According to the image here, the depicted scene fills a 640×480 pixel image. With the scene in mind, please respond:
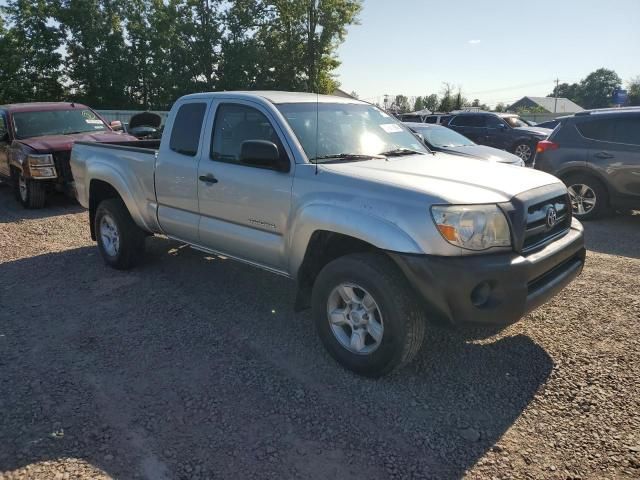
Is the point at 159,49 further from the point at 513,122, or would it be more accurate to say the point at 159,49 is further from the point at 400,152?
the point at 400,152

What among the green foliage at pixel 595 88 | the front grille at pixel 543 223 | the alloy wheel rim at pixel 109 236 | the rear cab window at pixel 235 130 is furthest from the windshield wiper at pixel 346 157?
the green foliage at pixel 595 88

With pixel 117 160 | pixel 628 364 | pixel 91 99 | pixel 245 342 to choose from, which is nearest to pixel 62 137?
pixel 117 160

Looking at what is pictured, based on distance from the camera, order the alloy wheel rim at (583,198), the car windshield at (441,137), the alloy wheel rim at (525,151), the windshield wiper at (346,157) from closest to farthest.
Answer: the windshield wiper at (346,157)
the alloy wheel rim at (583,198)
the car windshield at (441,137)
the alloy wheel rim at (525,151)

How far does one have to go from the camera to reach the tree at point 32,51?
104 ft

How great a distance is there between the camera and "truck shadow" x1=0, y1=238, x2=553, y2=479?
2.63 meters

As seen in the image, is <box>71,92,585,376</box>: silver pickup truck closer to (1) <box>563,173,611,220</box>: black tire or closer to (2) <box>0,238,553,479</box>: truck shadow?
(2) <box>0,238,553,479</box>: truck shadow

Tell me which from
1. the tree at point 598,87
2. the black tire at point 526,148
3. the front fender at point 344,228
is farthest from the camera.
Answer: the tree at point 598,87

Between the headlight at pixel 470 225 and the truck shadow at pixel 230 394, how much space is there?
0.99 meters

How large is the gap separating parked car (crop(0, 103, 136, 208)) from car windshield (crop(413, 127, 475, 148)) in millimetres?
5569

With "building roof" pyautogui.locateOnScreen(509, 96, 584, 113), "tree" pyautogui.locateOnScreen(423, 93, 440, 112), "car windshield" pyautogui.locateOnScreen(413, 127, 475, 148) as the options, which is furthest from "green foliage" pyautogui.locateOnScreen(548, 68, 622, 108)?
"car windshield" pyautogui.locateOnScreen(413, 127, 475, 148)

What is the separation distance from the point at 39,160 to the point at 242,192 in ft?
19.7

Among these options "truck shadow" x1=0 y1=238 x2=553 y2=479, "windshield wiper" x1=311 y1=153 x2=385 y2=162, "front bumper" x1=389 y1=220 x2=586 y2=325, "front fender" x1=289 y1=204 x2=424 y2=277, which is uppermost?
"windshield wiper" x1=311 y1=153 x2=385 y2=162

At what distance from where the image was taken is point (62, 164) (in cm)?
853

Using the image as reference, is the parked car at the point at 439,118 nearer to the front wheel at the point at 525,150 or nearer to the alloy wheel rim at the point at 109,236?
the front wheel at the point at 525,150
